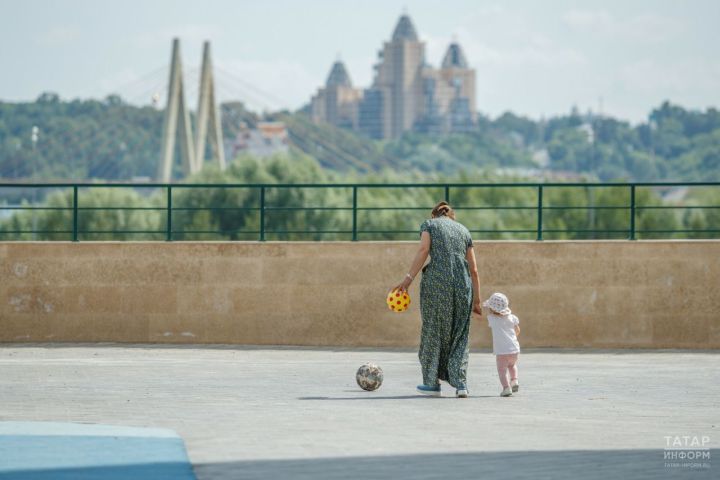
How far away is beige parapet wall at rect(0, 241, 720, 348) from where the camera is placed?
1728cm

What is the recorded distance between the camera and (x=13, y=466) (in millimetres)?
8742

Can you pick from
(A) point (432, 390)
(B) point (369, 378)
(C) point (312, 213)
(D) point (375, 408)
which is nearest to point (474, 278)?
(A) point (432, 390)

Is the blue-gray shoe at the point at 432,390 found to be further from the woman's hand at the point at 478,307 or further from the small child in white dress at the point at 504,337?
the woman's hand at the point at 478,307

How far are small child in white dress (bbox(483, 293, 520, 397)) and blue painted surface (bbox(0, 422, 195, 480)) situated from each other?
11.3 feet

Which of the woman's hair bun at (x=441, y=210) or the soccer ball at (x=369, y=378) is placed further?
the soccer ball at (x=369, y=378)

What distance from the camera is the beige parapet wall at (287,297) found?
17.3m

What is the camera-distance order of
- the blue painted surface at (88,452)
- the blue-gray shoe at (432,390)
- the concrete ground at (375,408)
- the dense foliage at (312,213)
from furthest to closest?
the dense foliage at (312,213)
the blue-gray shoe at (432,390)
the concrete ground at (375,408)
the blue painted surface at (88,452)

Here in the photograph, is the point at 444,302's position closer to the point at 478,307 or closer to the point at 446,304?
the point at 446,304

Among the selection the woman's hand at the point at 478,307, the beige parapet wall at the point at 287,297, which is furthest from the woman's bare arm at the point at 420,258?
the beige parapet wall at the point at 287,297

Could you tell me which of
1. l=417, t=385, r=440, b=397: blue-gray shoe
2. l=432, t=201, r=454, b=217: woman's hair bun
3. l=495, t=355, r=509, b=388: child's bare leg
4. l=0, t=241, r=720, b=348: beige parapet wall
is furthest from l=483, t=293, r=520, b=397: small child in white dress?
l=0, t=241, r=720, b=348: beige parapet wall

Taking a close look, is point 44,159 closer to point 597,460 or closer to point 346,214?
point 346,214

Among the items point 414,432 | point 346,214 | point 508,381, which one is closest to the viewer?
point 414,432

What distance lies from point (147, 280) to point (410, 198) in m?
77.2

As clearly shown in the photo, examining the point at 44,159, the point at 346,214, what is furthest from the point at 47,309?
the point at 44,159
